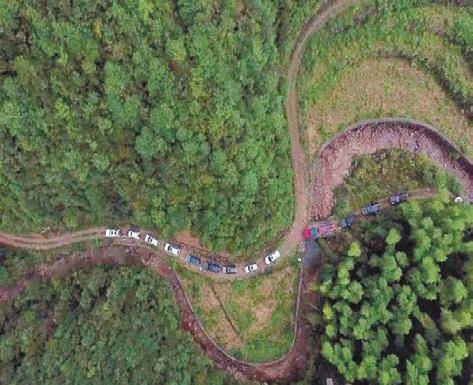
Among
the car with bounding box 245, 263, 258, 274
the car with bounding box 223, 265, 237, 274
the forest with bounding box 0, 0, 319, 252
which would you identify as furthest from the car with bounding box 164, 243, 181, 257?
the car with bounding box 245, 263, 258, 274

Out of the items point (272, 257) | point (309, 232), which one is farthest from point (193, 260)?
point (309, 232)

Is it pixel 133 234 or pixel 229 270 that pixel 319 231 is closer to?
pixel 229 270

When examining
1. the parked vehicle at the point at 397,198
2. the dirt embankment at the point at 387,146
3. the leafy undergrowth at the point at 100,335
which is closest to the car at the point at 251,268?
the leafy undergrowth at the point at 100,335

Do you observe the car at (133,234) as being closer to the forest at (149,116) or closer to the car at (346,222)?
the forest at (149,116)

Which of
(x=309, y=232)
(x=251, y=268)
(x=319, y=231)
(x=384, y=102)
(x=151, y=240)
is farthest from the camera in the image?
(x=384, y=102)

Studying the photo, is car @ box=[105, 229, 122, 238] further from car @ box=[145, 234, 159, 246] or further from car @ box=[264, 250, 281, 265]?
car @ box=[264, 250, 281, 265]
